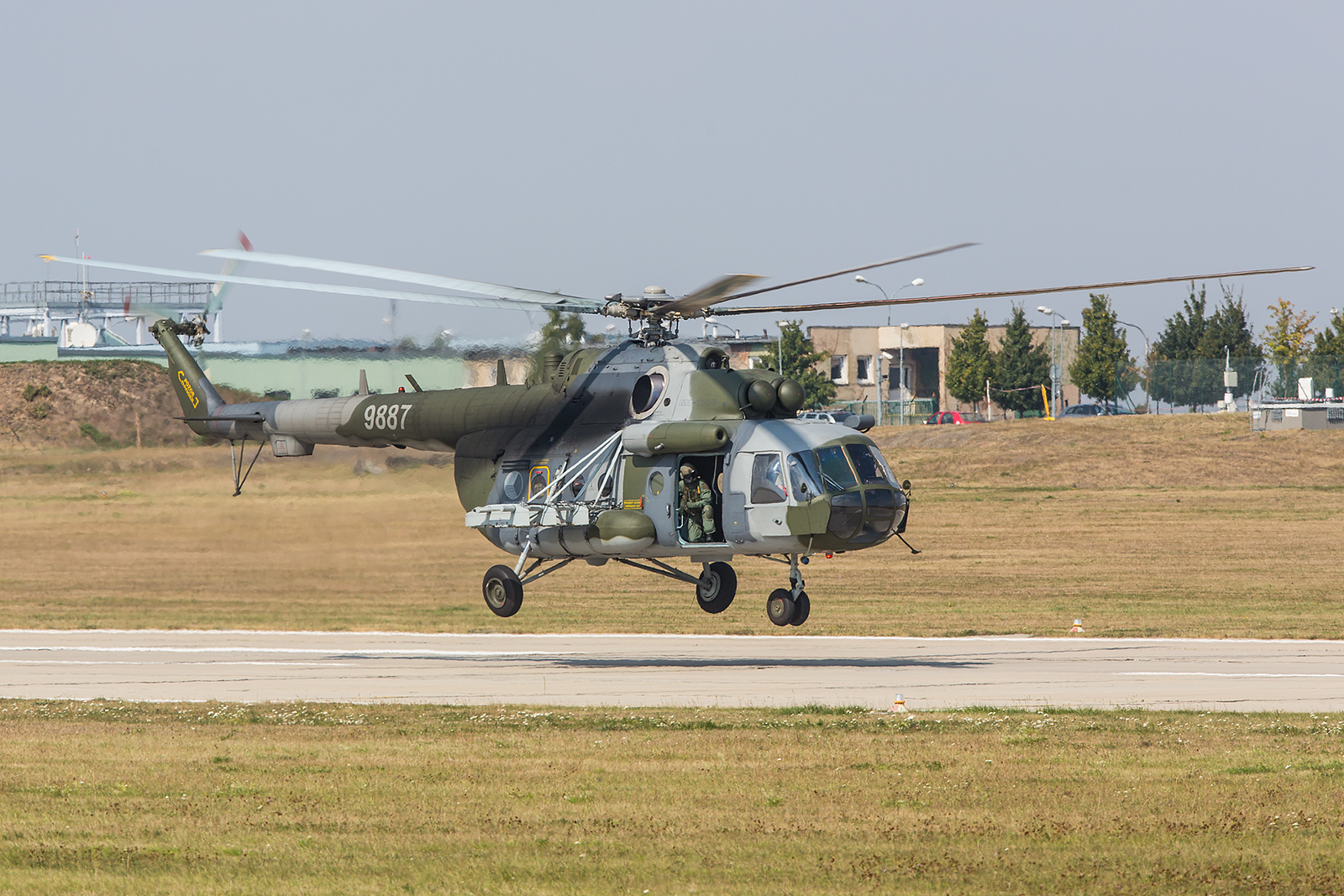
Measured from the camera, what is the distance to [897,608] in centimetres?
3716

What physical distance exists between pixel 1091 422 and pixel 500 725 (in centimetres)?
5910

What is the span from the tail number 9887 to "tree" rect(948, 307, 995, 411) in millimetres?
78645

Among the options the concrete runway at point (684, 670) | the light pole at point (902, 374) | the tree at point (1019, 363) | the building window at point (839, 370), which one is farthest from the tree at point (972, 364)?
the concrete runway at point (684, 670)

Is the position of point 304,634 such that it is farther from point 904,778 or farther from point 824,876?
point 824,876

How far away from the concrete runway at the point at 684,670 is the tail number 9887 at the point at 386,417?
411 centimetres

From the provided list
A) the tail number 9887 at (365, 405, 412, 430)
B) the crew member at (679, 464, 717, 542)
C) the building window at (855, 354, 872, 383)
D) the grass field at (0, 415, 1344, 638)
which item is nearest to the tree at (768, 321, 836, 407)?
the building window at (855, 354, 872, 383)

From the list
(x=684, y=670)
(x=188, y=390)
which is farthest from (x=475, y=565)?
(x=684, y=670)

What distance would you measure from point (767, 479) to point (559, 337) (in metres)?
4.75

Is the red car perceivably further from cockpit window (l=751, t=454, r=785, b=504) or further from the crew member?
cockpit window (l=751, t=454, r=785, b=504)

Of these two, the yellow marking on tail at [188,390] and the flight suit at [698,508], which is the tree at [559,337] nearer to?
the flight suit at [698,508]

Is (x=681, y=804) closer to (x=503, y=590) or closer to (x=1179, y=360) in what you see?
(x=503, y=590)

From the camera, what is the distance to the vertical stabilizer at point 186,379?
1180 inches

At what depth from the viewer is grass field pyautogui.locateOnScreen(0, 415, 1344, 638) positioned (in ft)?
108

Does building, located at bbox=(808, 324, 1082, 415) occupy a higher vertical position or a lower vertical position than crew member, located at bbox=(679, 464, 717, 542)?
higher
